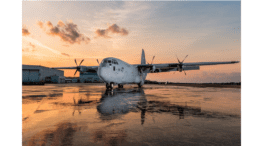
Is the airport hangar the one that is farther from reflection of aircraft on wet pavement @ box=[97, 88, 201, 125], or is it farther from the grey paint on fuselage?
reflection of aircraft on wet pavement @ box=[97, 88, 201, 125]

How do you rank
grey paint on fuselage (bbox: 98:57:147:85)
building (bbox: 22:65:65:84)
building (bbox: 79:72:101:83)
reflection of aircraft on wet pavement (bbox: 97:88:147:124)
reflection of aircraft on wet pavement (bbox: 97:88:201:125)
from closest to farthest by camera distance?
1. reflection of aircraft on wet pavement (bbox: 97:88:201:125)
2. reflection of aircraft on wet pavement (bbox: 97:88:147:124)
3. grey paint on fuselage (bbox: 98:57:147:85)
4. building (bbox: 22:65:65:84)
5. building (bbox: 79:72:101:83)

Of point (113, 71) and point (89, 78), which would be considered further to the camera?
point (89, 78)

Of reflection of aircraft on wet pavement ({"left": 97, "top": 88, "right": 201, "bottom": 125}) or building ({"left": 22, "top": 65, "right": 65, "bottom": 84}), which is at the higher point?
building ({"left": 22, "top": 65, "right": 65, "bottom": 84})

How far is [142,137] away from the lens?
15.3ft

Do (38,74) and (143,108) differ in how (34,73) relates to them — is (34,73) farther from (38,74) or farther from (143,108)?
(143,108)

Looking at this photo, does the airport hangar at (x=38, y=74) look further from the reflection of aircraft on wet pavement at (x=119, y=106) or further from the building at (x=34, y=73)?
the reflection of aircraft on wet pavement at (x=119, y=106)

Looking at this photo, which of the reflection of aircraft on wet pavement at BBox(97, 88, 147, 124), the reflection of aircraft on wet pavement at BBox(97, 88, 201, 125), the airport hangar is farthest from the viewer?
the airport hangar

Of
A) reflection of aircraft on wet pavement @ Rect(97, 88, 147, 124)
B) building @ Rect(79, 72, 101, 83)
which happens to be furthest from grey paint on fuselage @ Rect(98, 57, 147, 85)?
building @ Rect(79, 72, 101, 83)

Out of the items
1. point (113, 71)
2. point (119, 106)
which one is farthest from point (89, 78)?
point (119, 106)

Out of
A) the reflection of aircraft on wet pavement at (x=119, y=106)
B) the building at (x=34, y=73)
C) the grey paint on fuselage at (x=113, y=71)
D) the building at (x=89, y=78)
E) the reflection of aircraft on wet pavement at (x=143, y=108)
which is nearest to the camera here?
the reflection of aircraft on wet pavement at (x=143, y=108)

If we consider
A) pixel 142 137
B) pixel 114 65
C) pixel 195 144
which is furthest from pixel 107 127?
pixel 114 65

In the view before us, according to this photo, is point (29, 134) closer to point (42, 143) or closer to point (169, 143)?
point (42, 143)

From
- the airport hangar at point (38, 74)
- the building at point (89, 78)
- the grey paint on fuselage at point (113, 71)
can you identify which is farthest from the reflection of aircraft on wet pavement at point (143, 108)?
the building at point (89, 78)

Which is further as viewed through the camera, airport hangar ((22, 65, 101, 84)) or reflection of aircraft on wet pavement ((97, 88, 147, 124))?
airport hangar ((22, 65, 101, 84))
